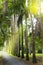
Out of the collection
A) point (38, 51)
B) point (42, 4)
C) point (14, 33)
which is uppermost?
point (42, 4)

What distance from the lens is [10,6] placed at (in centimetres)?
2327

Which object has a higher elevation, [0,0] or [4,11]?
[0,0]

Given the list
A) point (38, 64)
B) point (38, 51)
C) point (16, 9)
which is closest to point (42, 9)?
point (16, 9)

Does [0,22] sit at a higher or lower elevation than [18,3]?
lower

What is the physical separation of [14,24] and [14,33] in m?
1.78

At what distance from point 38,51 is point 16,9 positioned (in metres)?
29.8

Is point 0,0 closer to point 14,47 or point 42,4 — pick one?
point 42,4

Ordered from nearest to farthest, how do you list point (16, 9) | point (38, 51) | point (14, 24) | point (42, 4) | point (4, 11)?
point (4, 11) < point (42, 4) < point (16, 9) < point (14, 24) < point (38, 51)

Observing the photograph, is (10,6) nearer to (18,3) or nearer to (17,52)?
(18,3)

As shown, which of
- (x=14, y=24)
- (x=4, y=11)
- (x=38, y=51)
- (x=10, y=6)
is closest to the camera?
(x=4, y=11)

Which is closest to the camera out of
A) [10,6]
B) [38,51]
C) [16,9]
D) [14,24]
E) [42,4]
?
[42,4]

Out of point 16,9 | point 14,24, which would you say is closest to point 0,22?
point 16,9

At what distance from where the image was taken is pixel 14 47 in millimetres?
41500

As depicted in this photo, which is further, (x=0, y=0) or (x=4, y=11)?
(x=0, y=0)
